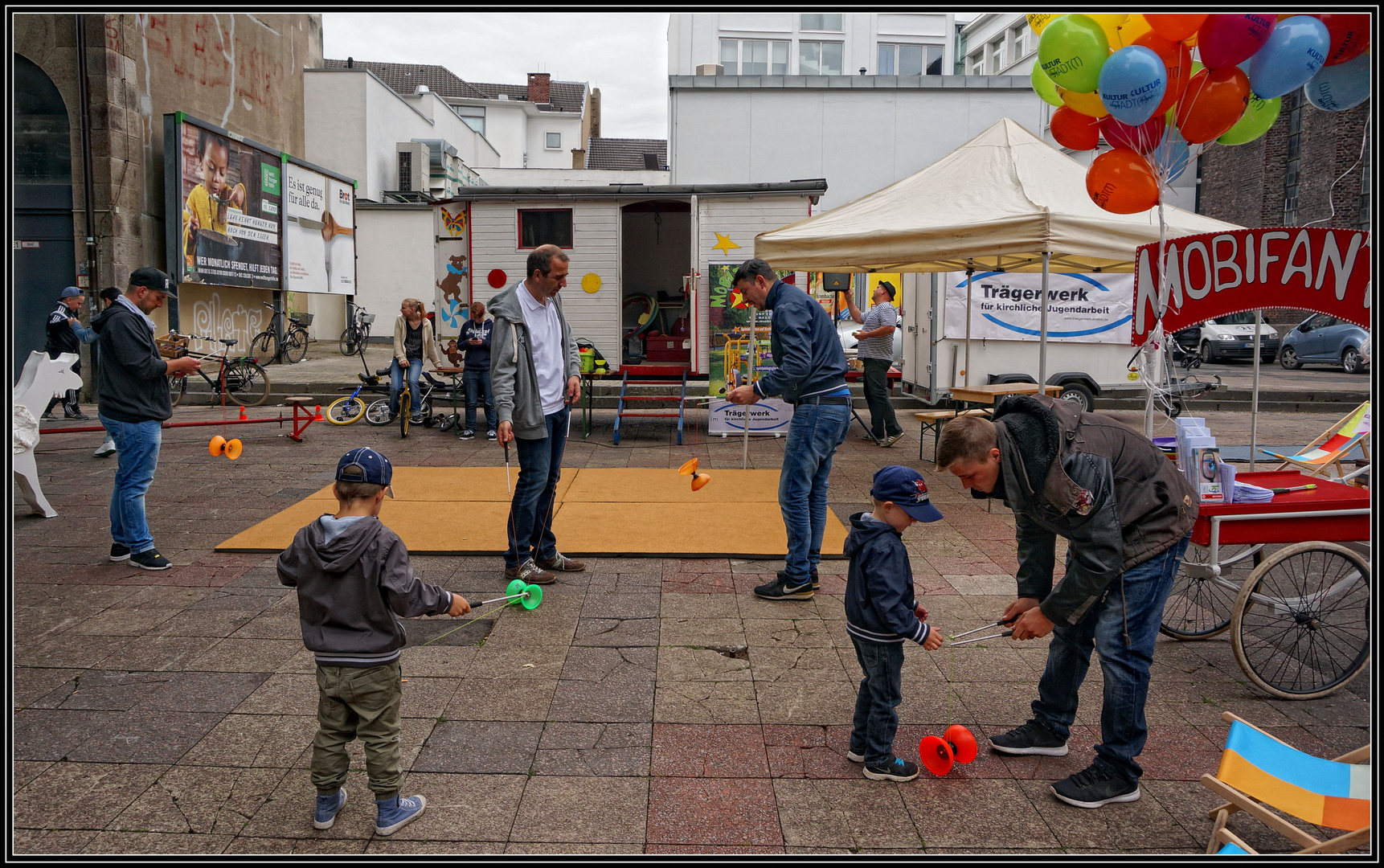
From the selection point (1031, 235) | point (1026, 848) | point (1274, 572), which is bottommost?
point (1026, 848)

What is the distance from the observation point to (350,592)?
2.85 m

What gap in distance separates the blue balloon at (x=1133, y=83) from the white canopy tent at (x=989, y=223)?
7.96 ft

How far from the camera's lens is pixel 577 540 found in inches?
257

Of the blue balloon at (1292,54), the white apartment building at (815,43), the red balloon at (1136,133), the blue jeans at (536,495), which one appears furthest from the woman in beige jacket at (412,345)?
the white apartment building at (815,43)

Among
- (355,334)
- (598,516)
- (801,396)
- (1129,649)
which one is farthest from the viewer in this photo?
(355,334)

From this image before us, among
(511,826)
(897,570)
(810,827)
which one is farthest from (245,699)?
(897,570)

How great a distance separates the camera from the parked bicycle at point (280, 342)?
19.2m

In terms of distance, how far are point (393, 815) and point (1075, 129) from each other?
17.9 ft

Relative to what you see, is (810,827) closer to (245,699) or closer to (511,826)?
(511,826)

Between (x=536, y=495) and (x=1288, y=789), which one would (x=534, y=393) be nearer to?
(x=536, y=495)

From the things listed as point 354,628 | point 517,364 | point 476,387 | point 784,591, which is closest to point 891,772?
point 354,628

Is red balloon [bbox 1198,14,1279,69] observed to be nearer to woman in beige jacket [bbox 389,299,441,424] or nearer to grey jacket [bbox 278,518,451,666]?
grey jacket [bbox 278,518,451,666]

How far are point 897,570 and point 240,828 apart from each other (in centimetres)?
235

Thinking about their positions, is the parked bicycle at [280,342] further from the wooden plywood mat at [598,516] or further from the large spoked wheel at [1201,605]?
the large spoked wheel at [1201,605]
